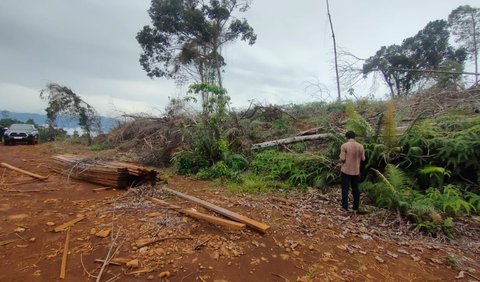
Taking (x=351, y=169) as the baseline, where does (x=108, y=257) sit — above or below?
below

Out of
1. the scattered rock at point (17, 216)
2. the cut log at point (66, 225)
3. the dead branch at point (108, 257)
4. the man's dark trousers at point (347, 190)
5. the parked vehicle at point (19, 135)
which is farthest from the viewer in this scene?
the parked vehicle at point (19, 135)

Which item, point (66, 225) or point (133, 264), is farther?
point (66, 225)

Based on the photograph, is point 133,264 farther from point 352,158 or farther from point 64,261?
point 352,158

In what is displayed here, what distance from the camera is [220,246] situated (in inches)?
135

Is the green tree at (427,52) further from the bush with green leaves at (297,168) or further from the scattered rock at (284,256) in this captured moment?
the scattered rock at (284,256)

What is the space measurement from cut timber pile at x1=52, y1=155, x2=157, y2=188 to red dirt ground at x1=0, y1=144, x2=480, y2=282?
719 mm

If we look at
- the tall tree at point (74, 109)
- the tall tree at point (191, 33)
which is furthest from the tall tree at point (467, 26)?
the tall tree at point (74, 109)

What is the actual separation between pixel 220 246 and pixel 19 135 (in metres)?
17.8

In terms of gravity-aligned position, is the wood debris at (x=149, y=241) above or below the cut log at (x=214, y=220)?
below

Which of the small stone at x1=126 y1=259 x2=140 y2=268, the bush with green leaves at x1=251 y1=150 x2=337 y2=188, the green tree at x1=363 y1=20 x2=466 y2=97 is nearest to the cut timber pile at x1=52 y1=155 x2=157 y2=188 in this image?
the bush with green leaves at x1=251 y1=150 x2=337 y2=188

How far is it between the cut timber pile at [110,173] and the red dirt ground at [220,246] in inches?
28.3

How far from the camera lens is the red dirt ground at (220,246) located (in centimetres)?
296

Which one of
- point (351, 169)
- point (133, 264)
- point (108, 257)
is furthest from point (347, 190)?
point (108, 257)

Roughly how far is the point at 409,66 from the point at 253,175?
60.1ft
